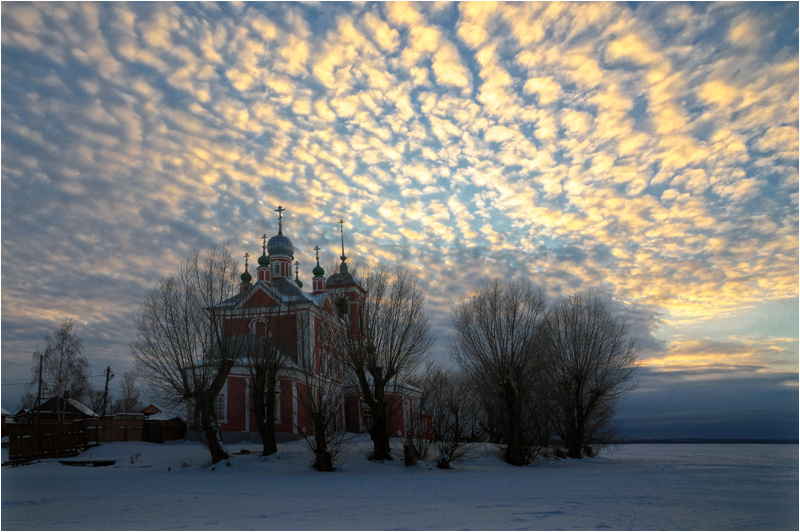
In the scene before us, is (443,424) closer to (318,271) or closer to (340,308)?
(340,308)

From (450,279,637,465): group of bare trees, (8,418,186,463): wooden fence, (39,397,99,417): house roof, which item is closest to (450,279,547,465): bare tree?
(450,279,637,465): group of bare trees

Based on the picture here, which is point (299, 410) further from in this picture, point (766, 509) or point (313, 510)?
point (766, 509)

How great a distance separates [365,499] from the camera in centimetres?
1403

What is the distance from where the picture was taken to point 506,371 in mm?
29234

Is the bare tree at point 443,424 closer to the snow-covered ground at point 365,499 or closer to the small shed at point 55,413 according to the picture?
the snow-covered ground at point 365,499

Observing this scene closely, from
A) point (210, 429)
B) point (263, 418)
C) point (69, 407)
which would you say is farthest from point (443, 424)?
point (69, 407)

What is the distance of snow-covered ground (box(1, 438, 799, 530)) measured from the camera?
1062 cm

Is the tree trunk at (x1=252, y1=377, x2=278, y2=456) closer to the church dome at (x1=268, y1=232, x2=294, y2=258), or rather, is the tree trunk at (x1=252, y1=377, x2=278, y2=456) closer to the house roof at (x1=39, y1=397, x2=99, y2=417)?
the church dome at (x1=268, y1=232, x2=294, y2=258)

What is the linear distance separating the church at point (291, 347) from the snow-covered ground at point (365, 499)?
17.8 feet

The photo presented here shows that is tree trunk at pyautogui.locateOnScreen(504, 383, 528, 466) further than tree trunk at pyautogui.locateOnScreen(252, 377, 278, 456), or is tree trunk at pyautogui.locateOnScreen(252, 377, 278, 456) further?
tree trunk at pyautogui.locateOnScreen(504, 383, 528, 466)

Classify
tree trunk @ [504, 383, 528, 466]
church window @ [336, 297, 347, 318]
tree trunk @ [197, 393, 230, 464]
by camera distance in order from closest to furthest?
tree trunk @ [197, 393, 230, 464] < church window @ [336, 297, 347, 318] < tree trunk @ [504, 383, 528, 466]

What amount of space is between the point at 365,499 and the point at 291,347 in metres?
15.7

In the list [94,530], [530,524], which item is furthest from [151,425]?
[530,524]

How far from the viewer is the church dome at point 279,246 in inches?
1822
